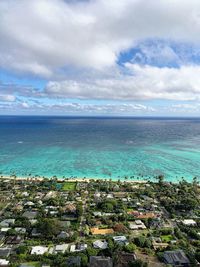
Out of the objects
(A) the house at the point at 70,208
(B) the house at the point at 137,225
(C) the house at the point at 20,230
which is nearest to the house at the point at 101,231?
(B) the house at the point at 137,225

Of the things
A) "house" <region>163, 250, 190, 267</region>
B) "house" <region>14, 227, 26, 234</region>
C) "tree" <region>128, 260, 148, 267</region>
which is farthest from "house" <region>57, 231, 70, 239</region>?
"house" <region>163, 250, 190, 267</region>

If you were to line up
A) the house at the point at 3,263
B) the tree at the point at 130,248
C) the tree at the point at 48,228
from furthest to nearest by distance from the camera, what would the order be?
the tree at the point at 48,228
the tree at the point at 130,248
the house at the point at 3,263

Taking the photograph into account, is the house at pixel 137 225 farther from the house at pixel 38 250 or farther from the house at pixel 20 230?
the house at pixel 20 230

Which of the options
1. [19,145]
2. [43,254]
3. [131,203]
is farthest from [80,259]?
[19,145]

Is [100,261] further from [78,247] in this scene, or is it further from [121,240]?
[121,240]

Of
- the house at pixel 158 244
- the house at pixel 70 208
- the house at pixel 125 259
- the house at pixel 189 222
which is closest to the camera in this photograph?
the house at pixel 125 259

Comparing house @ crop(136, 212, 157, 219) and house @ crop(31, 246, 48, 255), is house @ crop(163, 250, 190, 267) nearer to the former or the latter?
house @ crop(136, 212, 157, 219)
